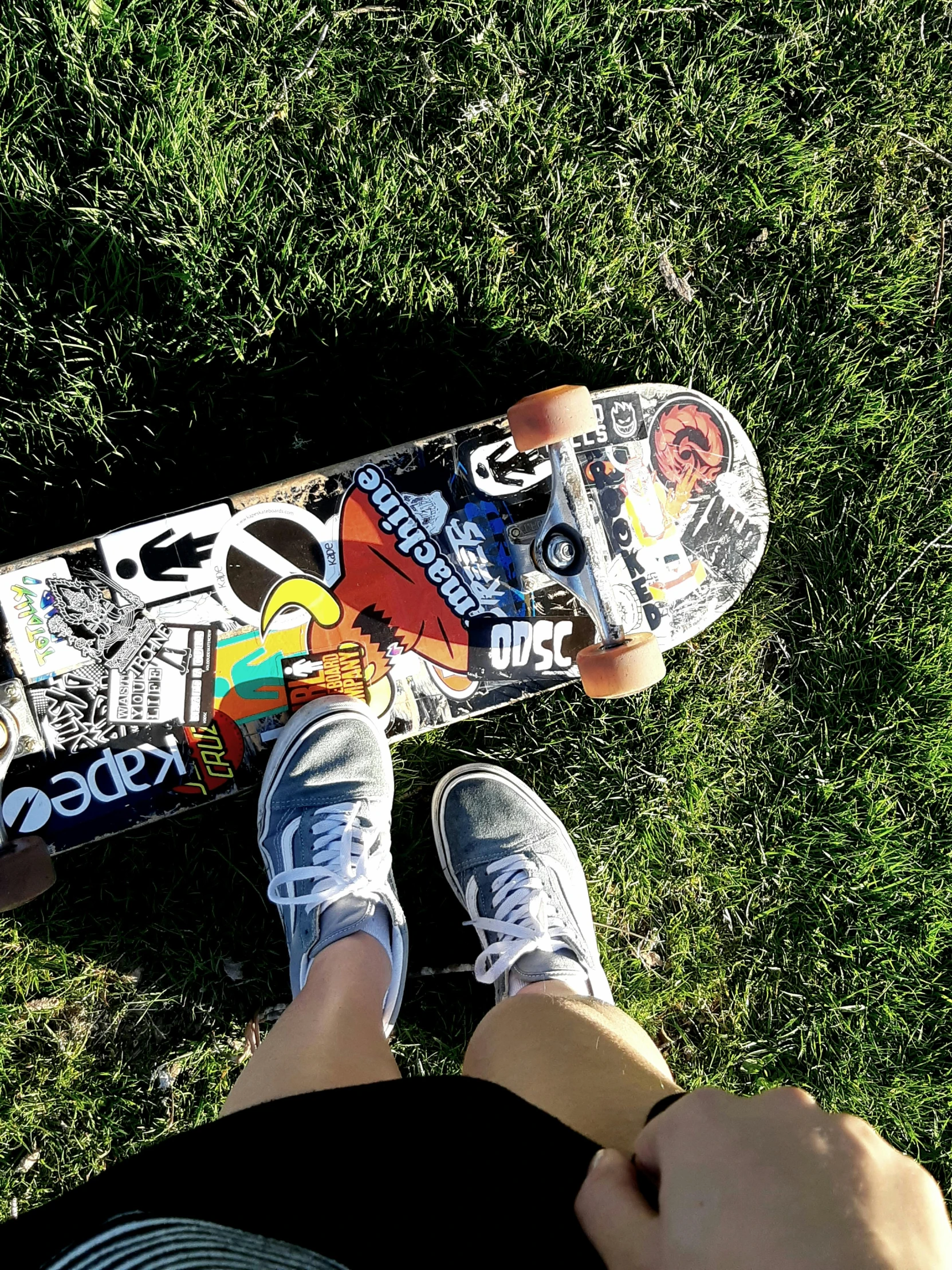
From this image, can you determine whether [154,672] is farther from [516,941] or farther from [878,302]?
[878,302]

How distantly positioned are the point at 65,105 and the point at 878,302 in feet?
7.45

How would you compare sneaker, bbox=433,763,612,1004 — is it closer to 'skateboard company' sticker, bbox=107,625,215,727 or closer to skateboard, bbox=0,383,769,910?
skateboard, bbox=0,383,769,910

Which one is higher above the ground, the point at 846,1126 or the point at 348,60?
the point at 348,60

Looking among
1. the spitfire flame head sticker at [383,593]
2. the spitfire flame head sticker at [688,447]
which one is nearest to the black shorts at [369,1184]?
the spitfire flame head sticker at [383,593]

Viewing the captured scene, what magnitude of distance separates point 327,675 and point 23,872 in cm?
80

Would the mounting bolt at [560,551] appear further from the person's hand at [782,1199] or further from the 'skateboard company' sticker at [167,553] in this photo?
the person's hand at [782,1199]

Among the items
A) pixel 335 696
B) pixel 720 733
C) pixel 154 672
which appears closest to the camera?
pixel 154 672

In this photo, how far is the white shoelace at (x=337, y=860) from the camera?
6.77 ft

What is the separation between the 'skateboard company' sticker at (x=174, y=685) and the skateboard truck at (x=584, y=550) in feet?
2.98

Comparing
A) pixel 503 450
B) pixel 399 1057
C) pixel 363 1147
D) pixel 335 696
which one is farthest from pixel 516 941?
pixel 503 450

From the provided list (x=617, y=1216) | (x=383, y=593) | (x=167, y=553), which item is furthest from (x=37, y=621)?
(x=617, y=1216)

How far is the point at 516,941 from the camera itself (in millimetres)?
2176

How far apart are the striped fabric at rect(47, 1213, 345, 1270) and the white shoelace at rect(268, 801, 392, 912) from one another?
913 mm

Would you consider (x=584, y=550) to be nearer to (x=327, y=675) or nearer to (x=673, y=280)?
(x=327, y=675)
